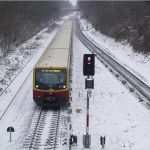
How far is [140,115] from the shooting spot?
21422 millimetres

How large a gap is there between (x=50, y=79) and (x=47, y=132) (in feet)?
13.3

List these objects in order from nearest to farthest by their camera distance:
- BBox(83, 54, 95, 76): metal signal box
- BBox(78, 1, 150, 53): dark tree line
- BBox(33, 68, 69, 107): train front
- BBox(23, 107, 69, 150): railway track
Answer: BBox(23, 107, 69, 150): railway track < BBox(83, 54, 95, 76): metal signal box < BBox(33, 68, 69, 107): train front < BBox(78, 1, 150, 53): dark tree line

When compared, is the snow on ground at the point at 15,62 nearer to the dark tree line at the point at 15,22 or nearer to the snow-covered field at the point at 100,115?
the snow-covered field at the point at 100,115

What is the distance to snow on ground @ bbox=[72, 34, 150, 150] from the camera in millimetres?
17875

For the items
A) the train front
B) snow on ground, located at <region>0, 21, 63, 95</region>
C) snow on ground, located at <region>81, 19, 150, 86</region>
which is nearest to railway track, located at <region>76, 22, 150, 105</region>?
snow on ground, located at <region>81, 19, 150, 86</region>

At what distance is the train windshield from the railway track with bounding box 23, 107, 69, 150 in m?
1.25

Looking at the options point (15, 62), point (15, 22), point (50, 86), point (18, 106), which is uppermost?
point (15, 22)

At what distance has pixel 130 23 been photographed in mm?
55344

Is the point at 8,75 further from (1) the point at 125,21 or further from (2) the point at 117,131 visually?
(1) the point at 125,21

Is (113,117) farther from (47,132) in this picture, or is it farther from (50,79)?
(47,132)

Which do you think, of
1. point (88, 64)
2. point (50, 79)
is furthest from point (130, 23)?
point (88, 64)

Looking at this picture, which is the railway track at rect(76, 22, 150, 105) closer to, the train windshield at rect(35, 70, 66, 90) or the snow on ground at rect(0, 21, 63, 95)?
the train windshield at rect(35, 70, 66, 90)

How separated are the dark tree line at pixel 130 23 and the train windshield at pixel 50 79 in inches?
751

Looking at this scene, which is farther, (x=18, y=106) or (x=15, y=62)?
(x=15, y=62)
